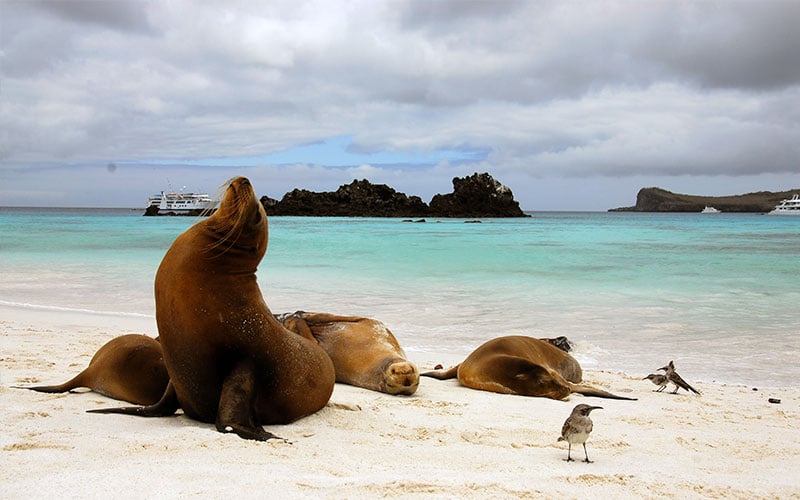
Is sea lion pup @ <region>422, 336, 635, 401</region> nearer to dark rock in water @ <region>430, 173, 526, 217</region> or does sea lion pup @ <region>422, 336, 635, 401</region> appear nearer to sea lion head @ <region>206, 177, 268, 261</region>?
sea lion head @ <region>206, 177, 268, 261</region>

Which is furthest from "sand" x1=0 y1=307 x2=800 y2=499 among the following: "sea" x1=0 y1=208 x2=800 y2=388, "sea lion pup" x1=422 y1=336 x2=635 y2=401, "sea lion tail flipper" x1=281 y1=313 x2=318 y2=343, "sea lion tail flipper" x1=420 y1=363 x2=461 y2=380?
"sea" x1=0 y1=208 x2=800 y2=388

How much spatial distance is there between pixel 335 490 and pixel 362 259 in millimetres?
20810

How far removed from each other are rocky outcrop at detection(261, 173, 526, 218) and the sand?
317ft

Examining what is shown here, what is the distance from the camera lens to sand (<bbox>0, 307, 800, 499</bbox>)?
3.04 m

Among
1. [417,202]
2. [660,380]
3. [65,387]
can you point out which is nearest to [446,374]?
[660,380]

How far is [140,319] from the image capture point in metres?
10.6

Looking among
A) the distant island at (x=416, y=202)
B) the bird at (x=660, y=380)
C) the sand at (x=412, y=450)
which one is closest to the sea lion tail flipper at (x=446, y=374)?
the sand at (x=412, y=450)

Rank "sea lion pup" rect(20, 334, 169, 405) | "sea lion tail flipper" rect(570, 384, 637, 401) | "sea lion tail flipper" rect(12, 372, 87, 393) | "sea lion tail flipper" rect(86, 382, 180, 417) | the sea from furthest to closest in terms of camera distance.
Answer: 1. the sea
2. "sea lion tail flipper" rect(570, 384, 637, 401)
3. "sea lion tail flipper" rect(12, 372, 87, 393)
4. "sea lion pup" rect(20, 334, 169, 405)
5. "sea lion tail flipper" rect(86, 382, 180, 417)

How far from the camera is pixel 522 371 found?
6.13m

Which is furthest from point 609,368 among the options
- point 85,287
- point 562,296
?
point 85,287

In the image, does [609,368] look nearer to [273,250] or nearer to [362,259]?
[362,259]

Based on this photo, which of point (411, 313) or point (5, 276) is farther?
point (5, 276)

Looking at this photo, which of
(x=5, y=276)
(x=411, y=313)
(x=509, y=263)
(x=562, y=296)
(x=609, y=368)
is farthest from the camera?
(x=509, y=263)

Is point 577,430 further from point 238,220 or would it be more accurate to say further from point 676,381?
point 676,381
